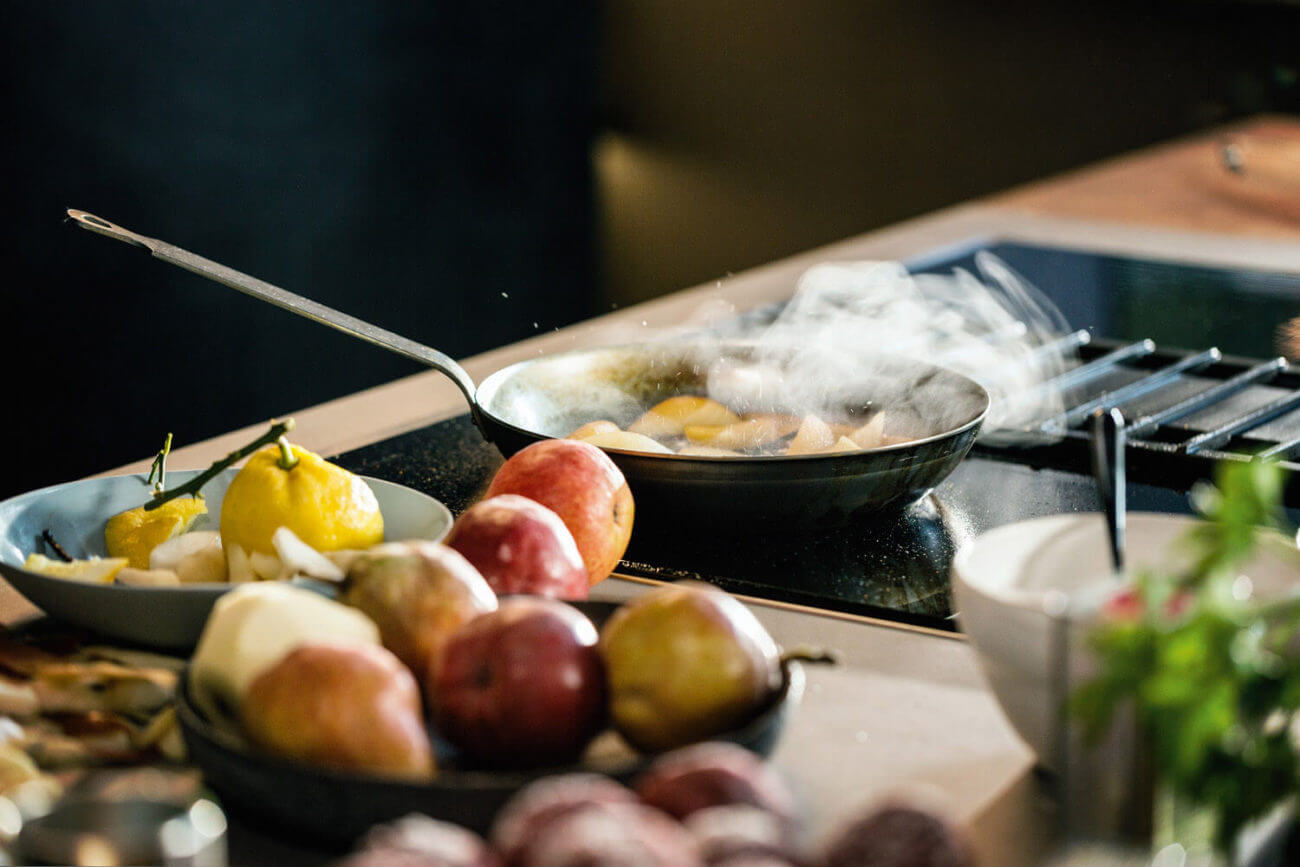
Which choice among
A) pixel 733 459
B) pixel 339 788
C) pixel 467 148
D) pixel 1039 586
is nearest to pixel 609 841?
pixel 339 788

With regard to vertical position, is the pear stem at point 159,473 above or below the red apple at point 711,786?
below

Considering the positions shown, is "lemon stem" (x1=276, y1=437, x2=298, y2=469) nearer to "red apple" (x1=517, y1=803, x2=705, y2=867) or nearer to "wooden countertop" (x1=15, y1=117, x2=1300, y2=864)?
"wooden countertop" (x1=15, y1=117, x2=1300, y2=864)

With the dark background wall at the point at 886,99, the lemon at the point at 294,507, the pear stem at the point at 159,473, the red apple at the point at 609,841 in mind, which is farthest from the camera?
the dark background wall at the point at 886,99

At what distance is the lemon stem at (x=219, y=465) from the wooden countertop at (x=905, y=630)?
0.37 ft

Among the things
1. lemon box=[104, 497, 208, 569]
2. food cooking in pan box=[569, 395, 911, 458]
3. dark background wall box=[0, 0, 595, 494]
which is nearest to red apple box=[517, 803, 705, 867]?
lemon box=[104, 497, 208, 569]

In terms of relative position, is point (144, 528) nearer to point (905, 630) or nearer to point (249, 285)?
point (249, 285)

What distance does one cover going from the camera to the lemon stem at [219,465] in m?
0.81

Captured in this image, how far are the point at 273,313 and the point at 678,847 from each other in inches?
94.0

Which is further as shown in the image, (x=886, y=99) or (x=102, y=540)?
(x=886, y=99)

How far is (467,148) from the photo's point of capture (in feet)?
10.2

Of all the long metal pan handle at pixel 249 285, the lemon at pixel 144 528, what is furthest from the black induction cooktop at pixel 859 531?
the lemon at pixel 144 528

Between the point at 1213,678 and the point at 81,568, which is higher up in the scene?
the point at 1213,678

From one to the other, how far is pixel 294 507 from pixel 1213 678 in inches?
19.5

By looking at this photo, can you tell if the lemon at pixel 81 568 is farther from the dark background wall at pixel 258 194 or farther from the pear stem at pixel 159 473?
the dark background wall at pixel 258 194
